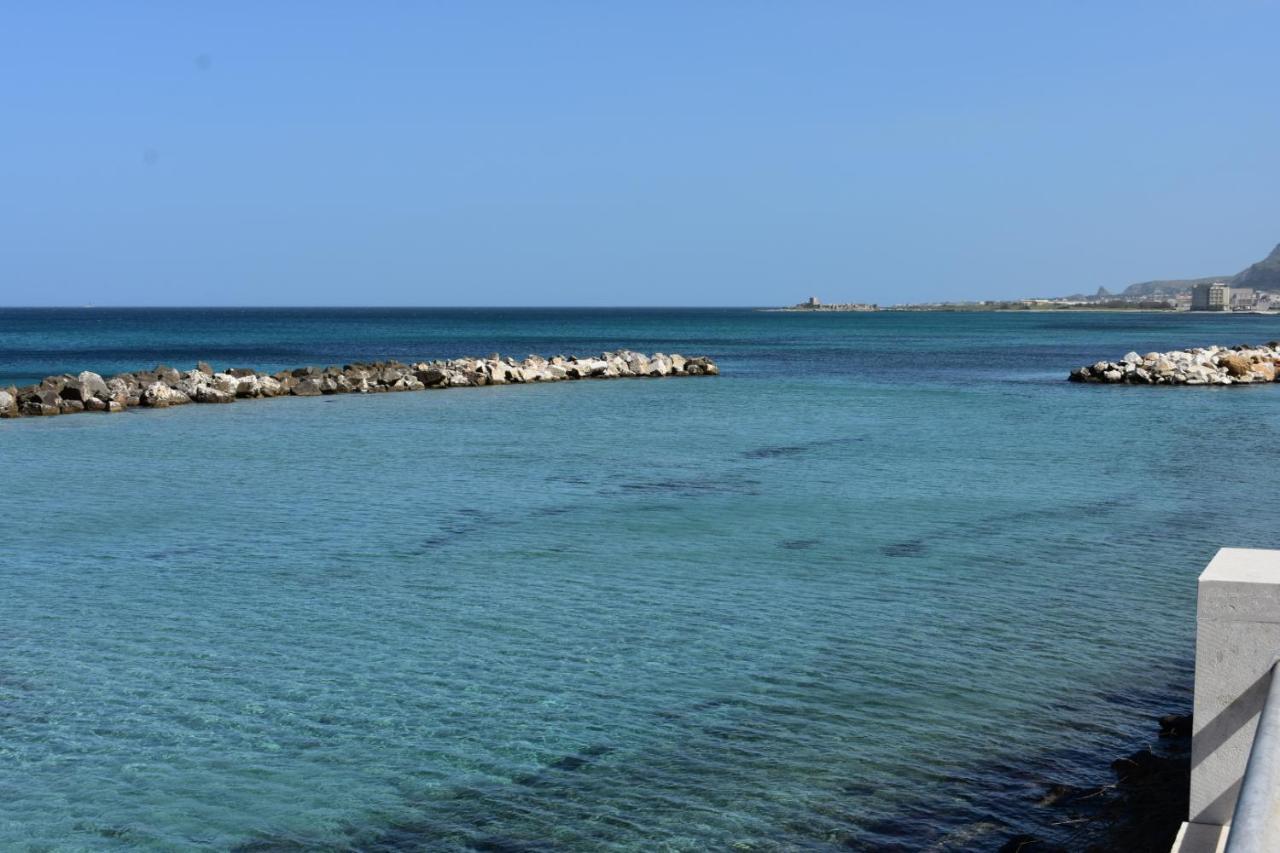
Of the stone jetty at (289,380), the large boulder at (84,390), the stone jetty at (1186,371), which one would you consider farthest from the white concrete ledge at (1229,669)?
the stone jetty at (1186,371)

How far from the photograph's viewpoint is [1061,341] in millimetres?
87375

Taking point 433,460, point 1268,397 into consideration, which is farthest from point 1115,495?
point 1268,397

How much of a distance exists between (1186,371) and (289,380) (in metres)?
30.1

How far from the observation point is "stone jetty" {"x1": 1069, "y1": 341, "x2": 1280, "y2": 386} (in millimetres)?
41812

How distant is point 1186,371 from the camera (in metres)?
42.1

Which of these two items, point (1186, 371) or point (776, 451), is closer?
point (776, 451)

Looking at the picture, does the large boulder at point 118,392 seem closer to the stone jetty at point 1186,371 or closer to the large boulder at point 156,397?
the large boulder at point 156,397

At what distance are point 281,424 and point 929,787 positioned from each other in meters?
23.3

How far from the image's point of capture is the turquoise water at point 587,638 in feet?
22.1

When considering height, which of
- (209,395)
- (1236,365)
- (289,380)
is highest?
(1236,365)

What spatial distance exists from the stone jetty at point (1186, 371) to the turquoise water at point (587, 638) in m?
20.8

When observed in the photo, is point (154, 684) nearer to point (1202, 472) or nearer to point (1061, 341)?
point (1202, 472)

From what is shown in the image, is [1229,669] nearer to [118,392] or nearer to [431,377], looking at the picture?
[118,392]

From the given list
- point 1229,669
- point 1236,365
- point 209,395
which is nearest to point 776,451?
point 209,395
